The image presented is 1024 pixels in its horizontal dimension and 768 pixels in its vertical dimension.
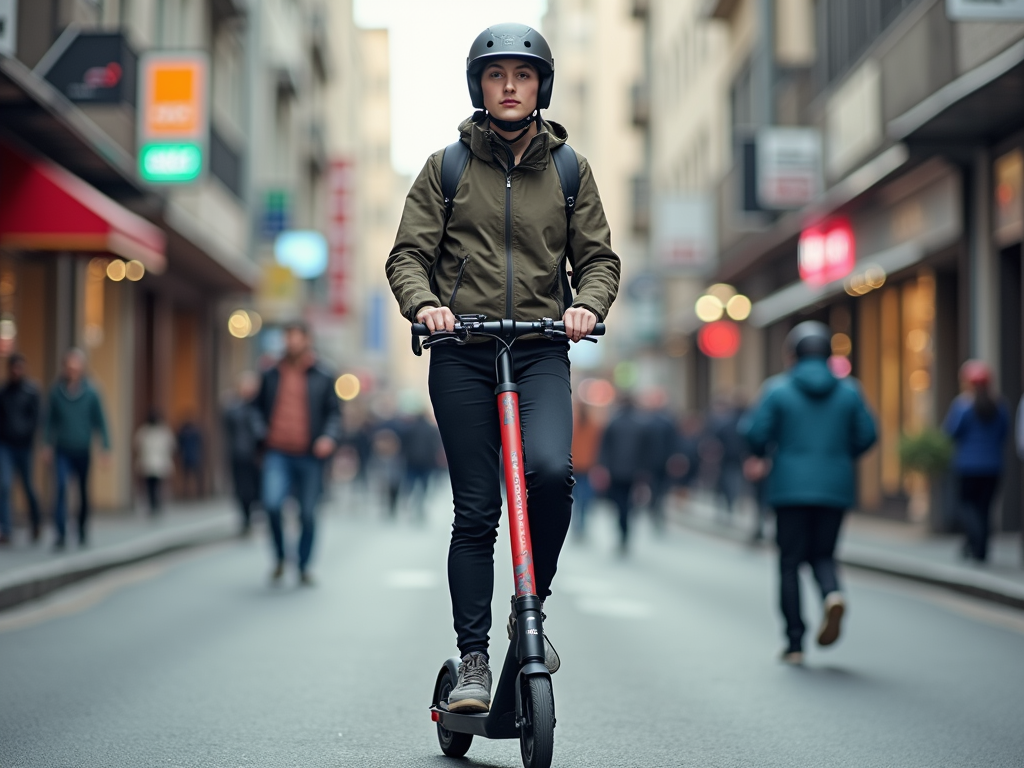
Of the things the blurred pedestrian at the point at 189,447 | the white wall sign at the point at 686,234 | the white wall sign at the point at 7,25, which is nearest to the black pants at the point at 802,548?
the white wall sign at the point at 7,25

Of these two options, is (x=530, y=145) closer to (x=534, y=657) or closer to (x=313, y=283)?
(x=534, y=657)

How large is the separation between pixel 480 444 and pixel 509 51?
3.85ft

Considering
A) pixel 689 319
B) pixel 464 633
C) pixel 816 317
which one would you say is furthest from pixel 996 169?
pixel 689 319

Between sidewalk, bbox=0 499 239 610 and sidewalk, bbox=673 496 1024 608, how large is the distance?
6.67 metres

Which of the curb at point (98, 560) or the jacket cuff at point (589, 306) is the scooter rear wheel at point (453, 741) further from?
the curb at point (98, 560)

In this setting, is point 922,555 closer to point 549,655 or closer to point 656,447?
point 656,447

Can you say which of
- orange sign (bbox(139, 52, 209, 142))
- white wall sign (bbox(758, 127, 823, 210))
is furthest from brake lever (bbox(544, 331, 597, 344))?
white wall sign (bbox(758, 127, 823, 210))

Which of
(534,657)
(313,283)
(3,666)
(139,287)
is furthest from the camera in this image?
(313,283)

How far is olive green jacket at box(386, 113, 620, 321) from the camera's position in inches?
185

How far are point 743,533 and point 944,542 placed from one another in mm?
3381

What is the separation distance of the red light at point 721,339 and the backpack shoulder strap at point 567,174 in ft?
97.5

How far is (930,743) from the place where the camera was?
5672mm

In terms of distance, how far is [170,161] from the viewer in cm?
1942

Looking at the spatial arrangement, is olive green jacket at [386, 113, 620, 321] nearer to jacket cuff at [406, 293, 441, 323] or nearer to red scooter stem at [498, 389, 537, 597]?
jacket cuff at [406, 293, 441, 323]
